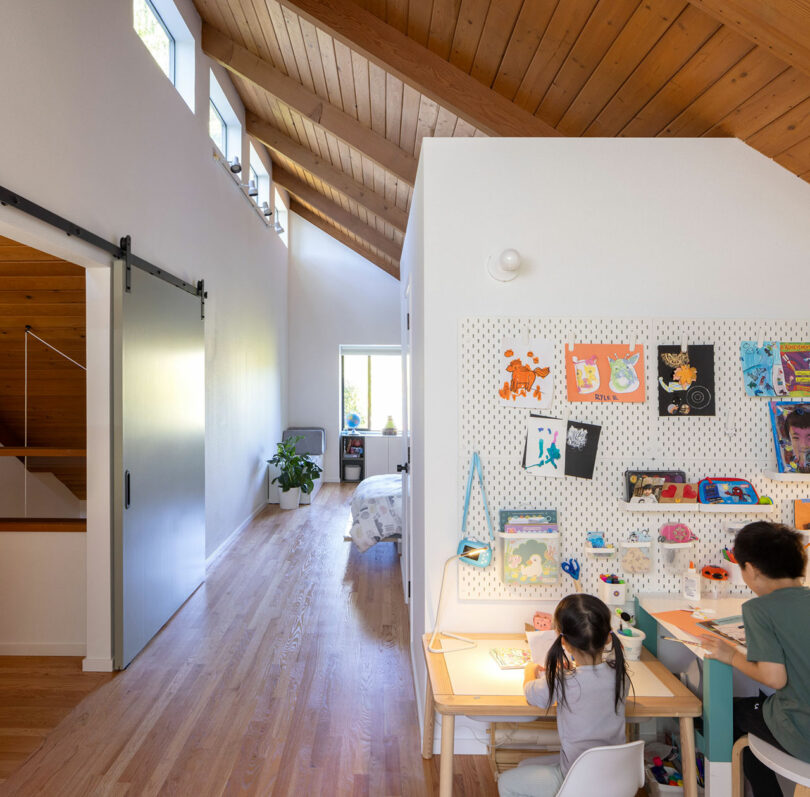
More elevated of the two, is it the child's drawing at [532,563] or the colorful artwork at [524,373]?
the colorful artwork at [524,373]

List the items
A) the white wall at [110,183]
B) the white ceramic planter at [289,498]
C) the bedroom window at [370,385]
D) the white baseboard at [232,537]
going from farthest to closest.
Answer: the bedroom window at [370,385]
the white ceramic planter at [289,498]
the white baseboard at [232,537]
the white wall at [110,183]

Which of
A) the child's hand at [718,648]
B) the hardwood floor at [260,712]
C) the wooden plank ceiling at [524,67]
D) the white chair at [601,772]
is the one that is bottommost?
the hardwood floor at [260,712]

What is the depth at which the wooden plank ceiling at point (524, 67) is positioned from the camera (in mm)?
1952

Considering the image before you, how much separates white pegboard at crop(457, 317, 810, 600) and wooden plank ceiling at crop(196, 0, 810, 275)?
83 centimetres

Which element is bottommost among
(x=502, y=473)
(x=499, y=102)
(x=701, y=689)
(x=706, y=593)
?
(x=701, y=689)

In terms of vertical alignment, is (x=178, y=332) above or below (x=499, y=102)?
below

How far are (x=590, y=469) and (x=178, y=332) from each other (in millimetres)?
2706

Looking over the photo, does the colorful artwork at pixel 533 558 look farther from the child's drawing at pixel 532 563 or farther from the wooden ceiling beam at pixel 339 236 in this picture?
the wooden ceiling beam at pixel 339 236

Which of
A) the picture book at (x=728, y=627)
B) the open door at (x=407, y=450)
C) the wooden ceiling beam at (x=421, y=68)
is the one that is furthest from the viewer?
the open door at (x=407, y=450)

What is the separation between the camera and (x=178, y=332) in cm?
369

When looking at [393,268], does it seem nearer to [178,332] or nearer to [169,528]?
[178,332]

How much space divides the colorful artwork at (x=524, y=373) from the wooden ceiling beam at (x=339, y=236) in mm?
6410

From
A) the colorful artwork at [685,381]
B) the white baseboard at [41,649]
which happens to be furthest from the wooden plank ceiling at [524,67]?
the white baseboard at [41,649]

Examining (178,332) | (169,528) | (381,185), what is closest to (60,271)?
(178,332)
